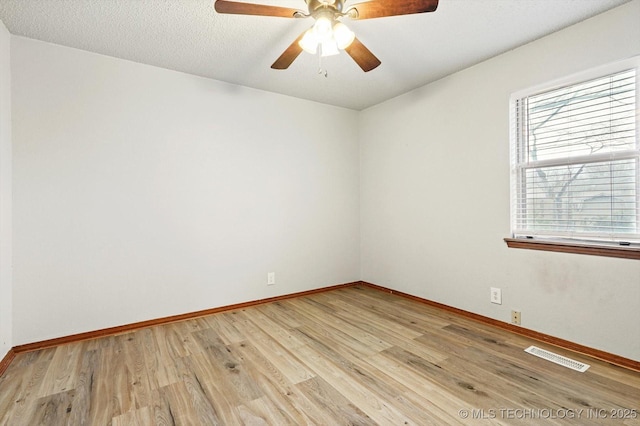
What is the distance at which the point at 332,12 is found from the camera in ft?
5.41

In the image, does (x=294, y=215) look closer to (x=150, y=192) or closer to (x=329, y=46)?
(x=150, y=192)

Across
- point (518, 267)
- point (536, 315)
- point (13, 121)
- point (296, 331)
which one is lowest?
point (296, 331)

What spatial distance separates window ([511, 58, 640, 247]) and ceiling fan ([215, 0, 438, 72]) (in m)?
1.52

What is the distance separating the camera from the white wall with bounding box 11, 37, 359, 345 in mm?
2369

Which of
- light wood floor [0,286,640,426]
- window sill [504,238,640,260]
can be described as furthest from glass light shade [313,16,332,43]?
window sill [504,238,640,260]

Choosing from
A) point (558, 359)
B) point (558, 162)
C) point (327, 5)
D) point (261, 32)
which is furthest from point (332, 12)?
point (558, 359)

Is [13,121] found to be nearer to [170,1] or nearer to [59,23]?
[59,23]

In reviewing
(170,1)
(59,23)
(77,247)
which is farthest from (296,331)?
(59,23)

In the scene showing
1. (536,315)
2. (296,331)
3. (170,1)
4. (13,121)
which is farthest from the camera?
(296,331)

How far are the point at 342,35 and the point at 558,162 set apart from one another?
1900mm

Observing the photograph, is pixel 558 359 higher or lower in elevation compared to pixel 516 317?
lower

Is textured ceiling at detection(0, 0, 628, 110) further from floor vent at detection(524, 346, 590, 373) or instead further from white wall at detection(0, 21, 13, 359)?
floor vent at detection(524, 346, 590, 373)

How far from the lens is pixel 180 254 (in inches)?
116

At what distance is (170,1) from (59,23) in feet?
3.00
